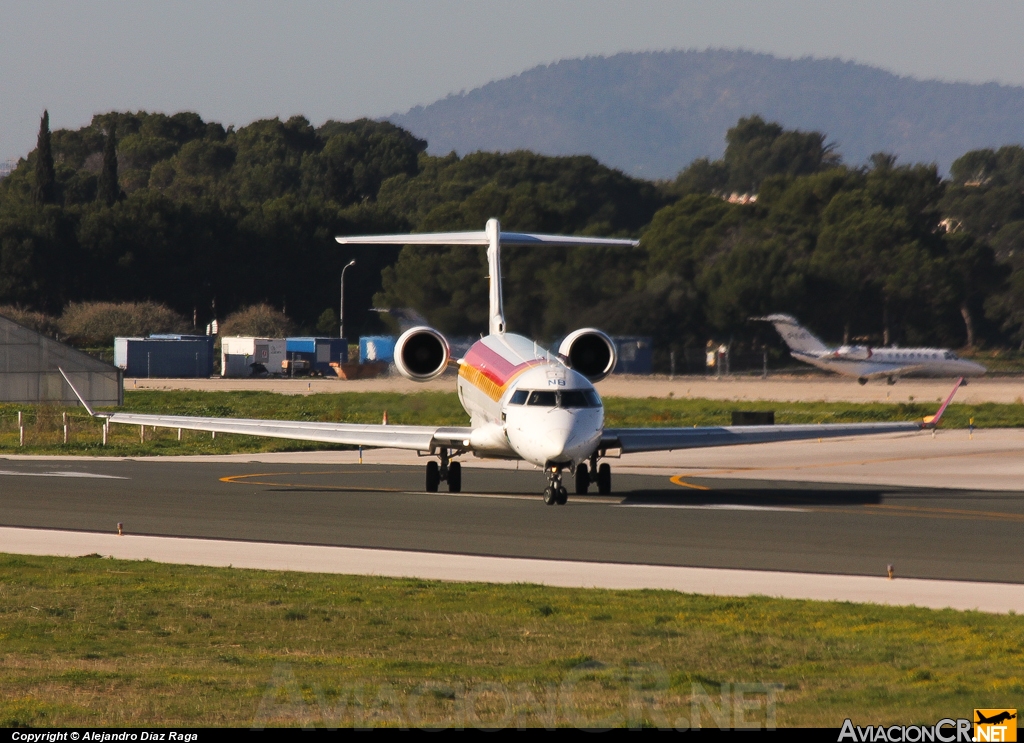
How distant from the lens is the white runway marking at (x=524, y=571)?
17.3 metres

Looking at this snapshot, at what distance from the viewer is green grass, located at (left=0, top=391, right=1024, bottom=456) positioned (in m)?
44.5

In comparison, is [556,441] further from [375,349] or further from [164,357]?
[164,357]

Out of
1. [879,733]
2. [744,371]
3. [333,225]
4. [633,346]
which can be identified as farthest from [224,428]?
[333,225]

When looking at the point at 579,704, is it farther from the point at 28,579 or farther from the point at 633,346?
the point at 633,346

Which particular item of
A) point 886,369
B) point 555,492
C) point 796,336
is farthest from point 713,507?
point 796,336

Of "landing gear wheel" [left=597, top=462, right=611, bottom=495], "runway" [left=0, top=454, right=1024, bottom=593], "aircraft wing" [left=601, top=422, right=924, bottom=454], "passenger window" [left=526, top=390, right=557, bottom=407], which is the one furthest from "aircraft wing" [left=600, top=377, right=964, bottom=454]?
"passenger window" [left=526, top=390, right=557, bottom=407]

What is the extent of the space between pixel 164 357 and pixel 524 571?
75464mm

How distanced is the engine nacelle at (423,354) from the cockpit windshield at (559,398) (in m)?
4.92

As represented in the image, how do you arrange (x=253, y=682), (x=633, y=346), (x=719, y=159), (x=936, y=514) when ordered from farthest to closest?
(x=719, y=159) < (x=633, y=346) < (x=936, y=514) < (x=253, y=682)

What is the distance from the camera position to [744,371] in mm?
94000

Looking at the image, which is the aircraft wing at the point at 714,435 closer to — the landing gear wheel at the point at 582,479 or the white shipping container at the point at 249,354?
the landing gear wheel at the point at 582,479

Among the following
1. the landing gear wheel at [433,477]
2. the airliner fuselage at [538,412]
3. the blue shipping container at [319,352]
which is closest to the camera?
the airliner fuselage at [538,412]

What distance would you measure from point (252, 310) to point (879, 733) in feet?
327

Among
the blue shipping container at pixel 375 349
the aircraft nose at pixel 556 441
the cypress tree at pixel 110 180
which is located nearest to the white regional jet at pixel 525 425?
the aircraft nose at pixel 556 441
